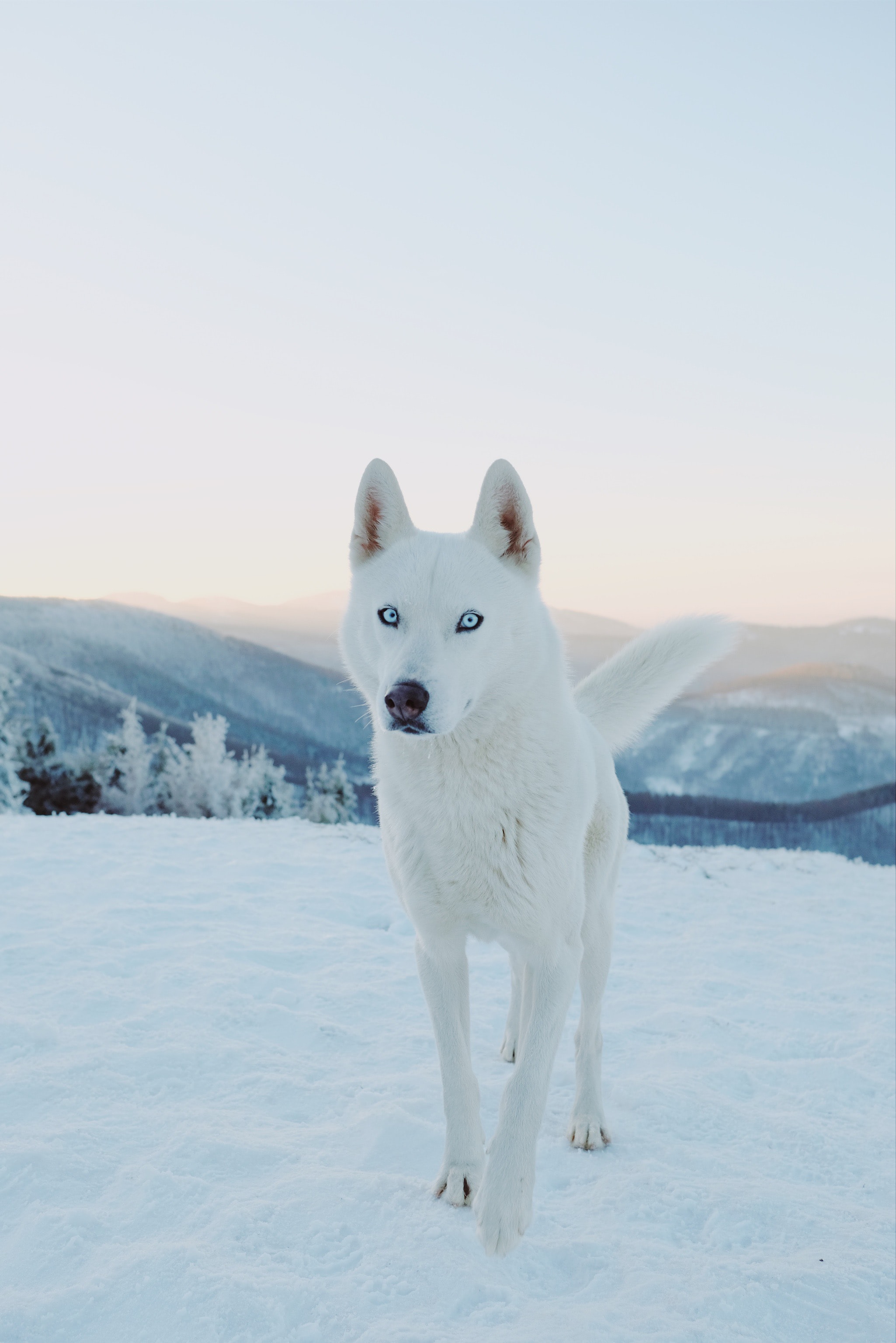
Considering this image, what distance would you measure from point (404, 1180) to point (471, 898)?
100 cm

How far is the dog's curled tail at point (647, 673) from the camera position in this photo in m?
3.98

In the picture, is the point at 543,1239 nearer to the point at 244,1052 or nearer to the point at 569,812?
the point at 569,812

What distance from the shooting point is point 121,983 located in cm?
439

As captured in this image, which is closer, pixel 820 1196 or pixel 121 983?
pixel 820 1196

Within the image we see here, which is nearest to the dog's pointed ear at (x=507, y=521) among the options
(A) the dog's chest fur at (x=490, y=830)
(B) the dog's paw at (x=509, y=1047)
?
(A) the dog's chest fur at (x=490, y=830)

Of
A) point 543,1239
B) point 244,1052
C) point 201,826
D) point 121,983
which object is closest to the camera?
point 543,1239

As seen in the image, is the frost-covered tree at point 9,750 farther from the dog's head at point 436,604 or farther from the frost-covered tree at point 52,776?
the dog's head at point 436,604

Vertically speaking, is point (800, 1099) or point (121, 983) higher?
point (121, 983)

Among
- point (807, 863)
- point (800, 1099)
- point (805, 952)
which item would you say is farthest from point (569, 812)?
point (807, 863)

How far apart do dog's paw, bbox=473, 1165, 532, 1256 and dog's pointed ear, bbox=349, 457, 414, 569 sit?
1983 mm

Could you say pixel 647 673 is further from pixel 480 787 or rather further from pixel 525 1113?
pixel 525 1113

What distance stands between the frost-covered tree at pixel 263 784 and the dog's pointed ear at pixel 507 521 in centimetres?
1852

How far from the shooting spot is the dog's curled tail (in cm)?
398

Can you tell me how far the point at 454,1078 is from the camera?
2766mm
